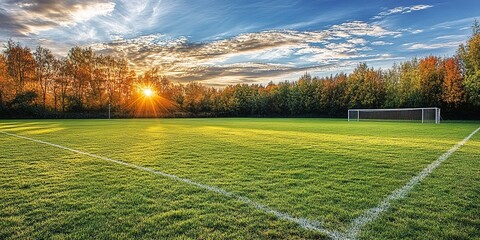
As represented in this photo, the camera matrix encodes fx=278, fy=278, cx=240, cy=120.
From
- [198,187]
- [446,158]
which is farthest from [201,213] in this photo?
[446,158]

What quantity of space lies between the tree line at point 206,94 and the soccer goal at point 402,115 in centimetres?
688

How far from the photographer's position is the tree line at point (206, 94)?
139 ft

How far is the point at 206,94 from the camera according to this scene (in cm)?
7350

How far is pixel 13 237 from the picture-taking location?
293 centimetres

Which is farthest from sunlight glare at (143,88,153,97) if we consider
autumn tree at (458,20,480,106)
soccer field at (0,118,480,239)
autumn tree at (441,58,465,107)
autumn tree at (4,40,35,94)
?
soccer field at (0,118,480,239)

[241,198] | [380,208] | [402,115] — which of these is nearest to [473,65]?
[402,115]

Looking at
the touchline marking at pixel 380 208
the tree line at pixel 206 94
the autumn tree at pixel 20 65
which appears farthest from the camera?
the autumn tree at pixel 20 65

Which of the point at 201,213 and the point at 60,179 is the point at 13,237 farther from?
the point at 60,179

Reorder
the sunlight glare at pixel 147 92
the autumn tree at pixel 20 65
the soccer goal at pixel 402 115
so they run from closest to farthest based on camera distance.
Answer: the soccer goal at pixel 402 115, the autumn tree at pixel 20 65, the sunlight glare at pixel 147 92

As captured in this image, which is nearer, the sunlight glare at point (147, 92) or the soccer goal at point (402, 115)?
the soccer goal at point (402, 115)

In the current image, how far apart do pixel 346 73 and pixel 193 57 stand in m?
37.1

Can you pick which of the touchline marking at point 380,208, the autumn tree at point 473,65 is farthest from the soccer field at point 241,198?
the autumn tree at point 473,65

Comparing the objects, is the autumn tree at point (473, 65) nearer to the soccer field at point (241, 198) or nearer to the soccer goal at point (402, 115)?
the soccer goal at point (402, 115)

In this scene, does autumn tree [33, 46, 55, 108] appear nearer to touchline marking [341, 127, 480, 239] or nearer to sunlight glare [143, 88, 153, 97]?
sunlight glare [143, 88, 153, 97]
